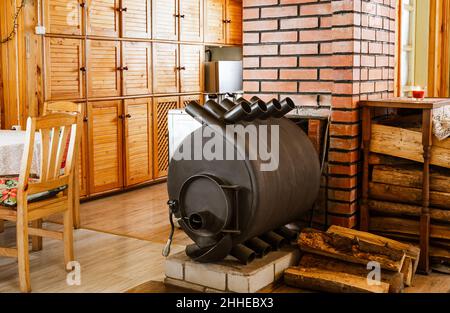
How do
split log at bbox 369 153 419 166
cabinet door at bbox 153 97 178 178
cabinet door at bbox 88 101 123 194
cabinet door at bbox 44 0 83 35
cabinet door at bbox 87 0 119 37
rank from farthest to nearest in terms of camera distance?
cabinet door at bbox 153 97 178 178 < cabinet door at bbox 88 101 123 194 < cabinet door at bbox 87 0 119 37 < cabinet door at bbox 44 0 83 35 < split log at bbox 369 153 419 166

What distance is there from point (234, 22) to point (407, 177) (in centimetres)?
389

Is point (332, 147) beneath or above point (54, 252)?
above

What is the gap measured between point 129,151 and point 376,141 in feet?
8.84

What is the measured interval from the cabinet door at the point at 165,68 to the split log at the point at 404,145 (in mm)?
2798

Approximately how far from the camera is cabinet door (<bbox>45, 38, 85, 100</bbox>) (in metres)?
4.68

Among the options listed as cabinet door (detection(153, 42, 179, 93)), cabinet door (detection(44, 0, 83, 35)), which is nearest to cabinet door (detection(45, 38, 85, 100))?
cabinet door (detection(44, 0, 83, 35))

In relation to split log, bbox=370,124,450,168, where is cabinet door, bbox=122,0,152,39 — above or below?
above

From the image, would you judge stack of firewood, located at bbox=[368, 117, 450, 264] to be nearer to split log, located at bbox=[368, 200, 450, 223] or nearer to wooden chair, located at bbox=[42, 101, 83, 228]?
split log, located at bbox=[368, 200, 450, 223]

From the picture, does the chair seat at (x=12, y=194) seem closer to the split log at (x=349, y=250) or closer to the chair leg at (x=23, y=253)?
the chair leg at (x=23, y=253)

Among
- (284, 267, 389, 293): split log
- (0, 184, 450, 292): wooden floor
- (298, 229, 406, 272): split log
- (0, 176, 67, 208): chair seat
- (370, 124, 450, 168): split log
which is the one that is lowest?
(0, 184, 450, 292): wooden floor

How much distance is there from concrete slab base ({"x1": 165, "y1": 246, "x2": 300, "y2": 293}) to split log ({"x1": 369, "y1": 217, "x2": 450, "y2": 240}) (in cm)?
66
